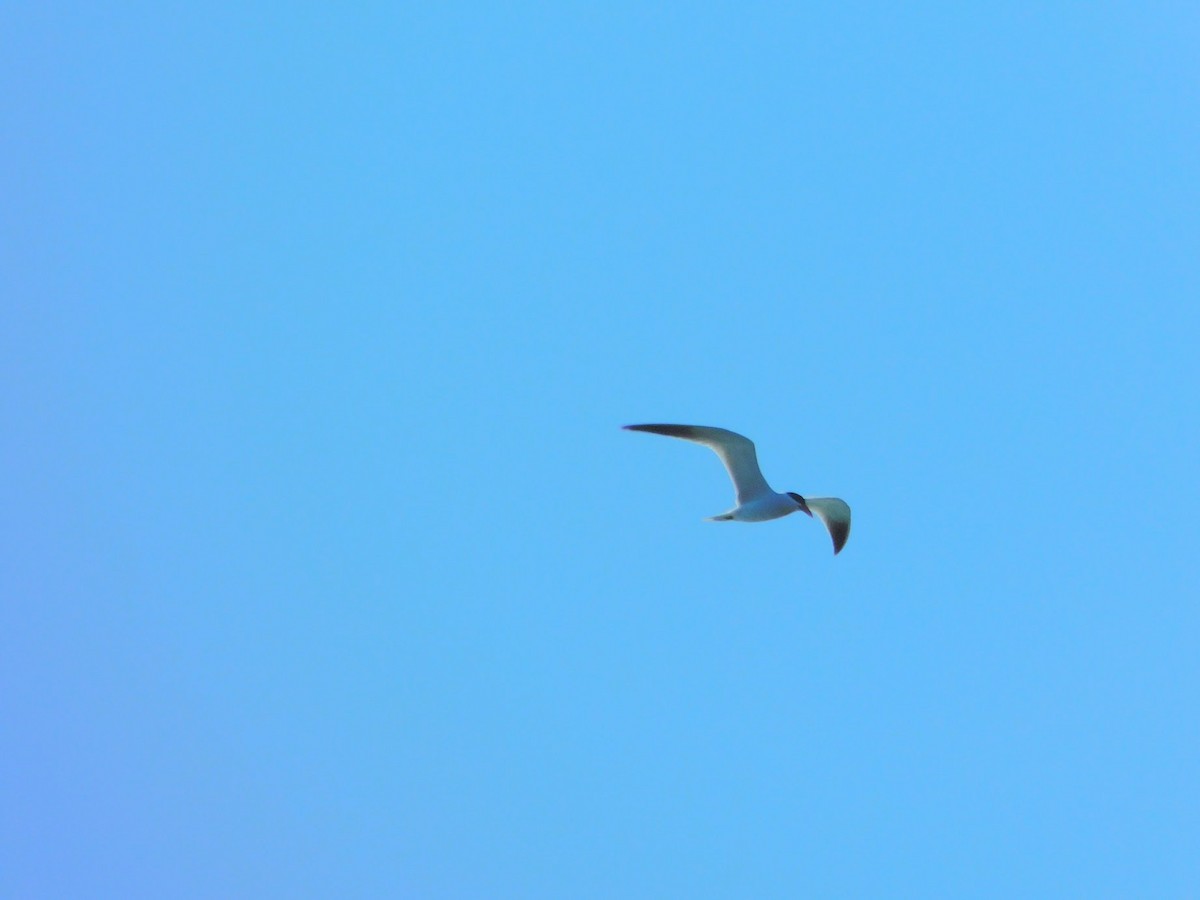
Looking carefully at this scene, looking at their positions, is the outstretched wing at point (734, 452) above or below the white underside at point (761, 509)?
above

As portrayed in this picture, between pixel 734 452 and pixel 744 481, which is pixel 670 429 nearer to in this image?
pixel 734 452

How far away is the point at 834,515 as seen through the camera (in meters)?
23.4

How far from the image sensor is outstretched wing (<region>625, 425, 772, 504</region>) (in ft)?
67.1

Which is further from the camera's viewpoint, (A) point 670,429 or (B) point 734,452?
(B) point 734,452

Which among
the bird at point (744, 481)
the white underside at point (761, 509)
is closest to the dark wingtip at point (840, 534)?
the bird at point (744, 481)

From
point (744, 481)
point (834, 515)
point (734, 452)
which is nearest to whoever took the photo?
point (734, 452)

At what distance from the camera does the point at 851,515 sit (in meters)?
23.5

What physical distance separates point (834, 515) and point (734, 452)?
10.7ft

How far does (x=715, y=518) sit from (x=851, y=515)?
11.4 feet

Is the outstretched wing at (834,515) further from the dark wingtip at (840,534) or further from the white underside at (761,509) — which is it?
the white underside at (761,509)

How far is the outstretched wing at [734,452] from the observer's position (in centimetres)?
2044

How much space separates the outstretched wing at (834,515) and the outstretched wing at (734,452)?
→ 197 centimetres

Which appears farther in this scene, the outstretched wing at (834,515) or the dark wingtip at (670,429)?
the outstretched wing at (834,515)

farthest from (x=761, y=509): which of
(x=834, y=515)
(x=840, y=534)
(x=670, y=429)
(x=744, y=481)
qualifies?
(x=840, y=534)
